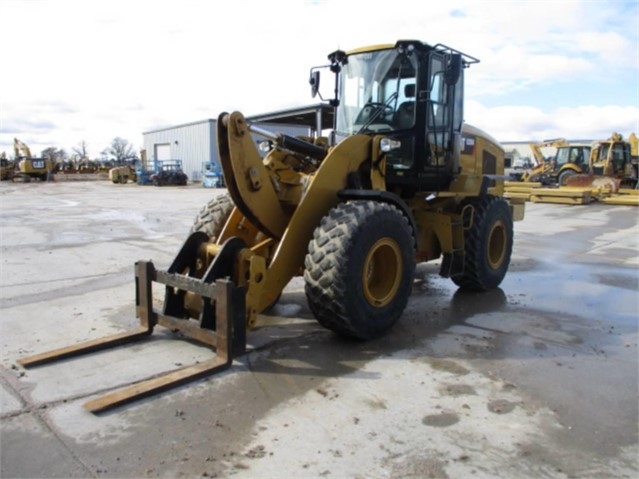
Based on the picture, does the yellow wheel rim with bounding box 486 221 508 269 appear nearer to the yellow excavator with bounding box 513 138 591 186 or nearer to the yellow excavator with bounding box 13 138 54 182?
the yellow excavator with bounding box 513 138 591 186

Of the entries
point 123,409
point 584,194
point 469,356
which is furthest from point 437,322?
point 584,194

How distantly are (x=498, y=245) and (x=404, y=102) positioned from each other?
2.70 m

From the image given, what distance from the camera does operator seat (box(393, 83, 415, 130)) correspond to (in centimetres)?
584

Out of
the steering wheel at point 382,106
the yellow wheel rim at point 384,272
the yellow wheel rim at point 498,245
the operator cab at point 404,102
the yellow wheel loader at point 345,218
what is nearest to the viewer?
the yellow wheel loader at point 345,218

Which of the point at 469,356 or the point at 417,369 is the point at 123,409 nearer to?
the point at 417,369

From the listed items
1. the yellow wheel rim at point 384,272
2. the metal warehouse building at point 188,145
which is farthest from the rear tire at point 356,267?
the metal warehouse building at point 188,145

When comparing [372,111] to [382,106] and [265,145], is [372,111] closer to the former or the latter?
[382,106]

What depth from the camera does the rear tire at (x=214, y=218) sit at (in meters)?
5.62

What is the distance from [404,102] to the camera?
5.88m

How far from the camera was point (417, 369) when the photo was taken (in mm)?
4375

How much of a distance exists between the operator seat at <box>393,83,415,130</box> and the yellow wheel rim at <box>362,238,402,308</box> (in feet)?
4.98

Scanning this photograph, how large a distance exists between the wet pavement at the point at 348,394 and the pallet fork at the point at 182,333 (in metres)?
0.10

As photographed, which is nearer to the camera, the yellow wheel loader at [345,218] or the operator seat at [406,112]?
the yellow wheel loader at [345,218]

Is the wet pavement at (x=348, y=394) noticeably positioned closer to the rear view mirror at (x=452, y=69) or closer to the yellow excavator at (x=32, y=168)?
the rear view mirror at (x=452, y=69)
